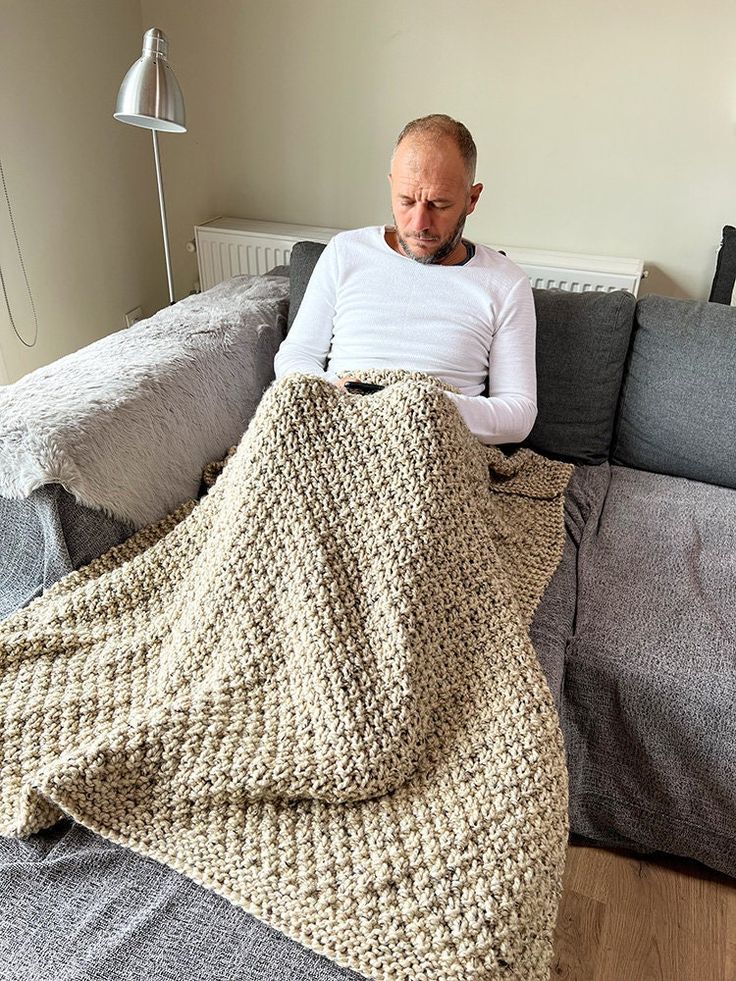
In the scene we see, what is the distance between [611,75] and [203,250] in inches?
53.3

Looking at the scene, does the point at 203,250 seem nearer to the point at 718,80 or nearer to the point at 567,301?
the point at 567,301

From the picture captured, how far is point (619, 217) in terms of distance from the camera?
2.10 metres

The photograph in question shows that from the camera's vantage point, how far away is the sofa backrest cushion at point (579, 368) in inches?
62.2

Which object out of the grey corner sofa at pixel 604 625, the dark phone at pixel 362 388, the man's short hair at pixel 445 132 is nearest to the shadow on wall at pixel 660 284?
the grey corner sofa at pixel 604 625

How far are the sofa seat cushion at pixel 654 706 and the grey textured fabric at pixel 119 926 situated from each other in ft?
1.91

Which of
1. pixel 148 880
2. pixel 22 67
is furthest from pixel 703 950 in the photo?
pixel 22 67

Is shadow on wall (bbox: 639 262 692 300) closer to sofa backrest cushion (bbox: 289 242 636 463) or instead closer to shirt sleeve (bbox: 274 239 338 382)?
sofa backrest cushion (bbox: 289 242 636 463)

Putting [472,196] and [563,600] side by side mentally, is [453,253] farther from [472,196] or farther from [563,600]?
[563,600]

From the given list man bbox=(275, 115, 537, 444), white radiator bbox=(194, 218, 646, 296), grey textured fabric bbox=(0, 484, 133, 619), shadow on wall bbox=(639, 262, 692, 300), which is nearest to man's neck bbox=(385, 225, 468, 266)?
man bbox=(275, 115, 537, 444)

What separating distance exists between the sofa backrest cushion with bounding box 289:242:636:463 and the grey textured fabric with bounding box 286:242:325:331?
525mm

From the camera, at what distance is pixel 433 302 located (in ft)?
4.70

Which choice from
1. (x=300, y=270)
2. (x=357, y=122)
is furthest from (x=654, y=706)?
(x=357, y=122)

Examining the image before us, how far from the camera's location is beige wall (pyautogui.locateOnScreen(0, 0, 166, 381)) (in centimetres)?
199

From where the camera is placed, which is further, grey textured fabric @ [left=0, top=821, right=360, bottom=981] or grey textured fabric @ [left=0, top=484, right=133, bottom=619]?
grey textured fabric @ [left=0, top=484, right=133, bottom=619]
